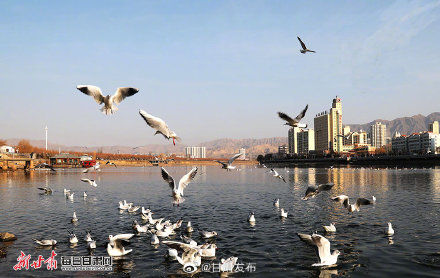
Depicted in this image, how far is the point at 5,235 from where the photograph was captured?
20.3m

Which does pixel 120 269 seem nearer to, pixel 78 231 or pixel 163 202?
pixel 78 231

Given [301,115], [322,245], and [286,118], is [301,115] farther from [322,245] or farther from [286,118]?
[322,245]

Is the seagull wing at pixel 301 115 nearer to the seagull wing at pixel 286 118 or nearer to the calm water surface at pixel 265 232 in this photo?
the seagull wing at pixel 286 118

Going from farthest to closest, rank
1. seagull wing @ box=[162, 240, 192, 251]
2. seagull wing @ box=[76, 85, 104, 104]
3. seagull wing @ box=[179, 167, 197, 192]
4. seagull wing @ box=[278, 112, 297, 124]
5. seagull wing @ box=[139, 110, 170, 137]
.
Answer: seagull wing @ box=[278, 112, 297, 124]
seagull wing @ box=[179, 167, 197, 192]
seagull wing @ box=[162, 240, 192, 251]
seagull wing @ box=[76, 85, 104, 104]
seagull wing @ box=[139, 110, 170, 137]

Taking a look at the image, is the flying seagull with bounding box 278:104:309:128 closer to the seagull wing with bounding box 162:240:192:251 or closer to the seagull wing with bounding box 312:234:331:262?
the seagull wing with bounding box 312:234:331:262

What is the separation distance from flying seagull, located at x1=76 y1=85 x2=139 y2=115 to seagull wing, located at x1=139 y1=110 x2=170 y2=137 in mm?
937

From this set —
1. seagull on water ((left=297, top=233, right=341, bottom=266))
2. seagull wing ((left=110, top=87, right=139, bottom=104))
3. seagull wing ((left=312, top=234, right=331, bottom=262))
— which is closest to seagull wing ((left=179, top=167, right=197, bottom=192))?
seagull wing ((left=110, top=87, right=139, bottom=104))

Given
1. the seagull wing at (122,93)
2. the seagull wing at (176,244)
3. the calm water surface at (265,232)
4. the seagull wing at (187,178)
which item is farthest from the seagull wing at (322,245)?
the seagull wing at (122,93)

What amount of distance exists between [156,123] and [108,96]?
6.59ft

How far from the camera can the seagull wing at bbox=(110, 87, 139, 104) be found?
1225 cm

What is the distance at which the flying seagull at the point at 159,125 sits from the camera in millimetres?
12211

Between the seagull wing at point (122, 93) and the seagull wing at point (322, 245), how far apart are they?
29.9 feet

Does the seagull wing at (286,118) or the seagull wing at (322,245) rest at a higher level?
the seagull wing at (286,118)

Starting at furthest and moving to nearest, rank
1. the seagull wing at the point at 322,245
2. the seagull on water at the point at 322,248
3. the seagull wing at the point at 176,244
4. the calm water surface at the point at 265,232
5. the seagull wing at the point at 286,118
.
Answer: the seagull wing at the point at 286,118 → the calm water surface at the point at 265,232 → the seagull on water at the point at 322,248 → the seagull wing at the point at 322,245 → the seagull wing at the point at 176,244
